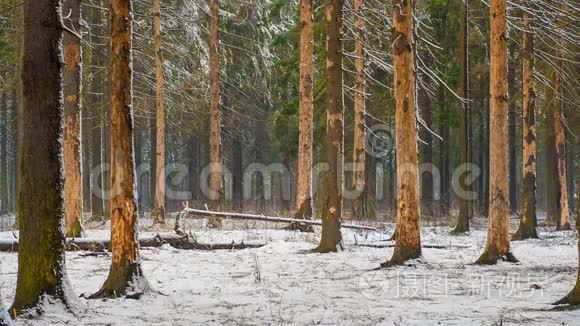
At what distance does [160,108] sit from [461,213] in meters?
10.2

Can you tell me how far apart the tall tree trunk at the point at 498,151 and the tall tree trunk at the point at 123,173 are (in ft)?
20.8

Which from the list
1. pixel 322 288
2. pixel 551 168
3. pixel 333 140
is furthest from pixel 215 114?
pixel 551 168

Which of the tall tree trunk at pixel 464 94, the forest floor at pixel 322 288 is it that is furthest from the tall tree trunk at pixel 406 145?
the tall tree trunk at pixel 464 94

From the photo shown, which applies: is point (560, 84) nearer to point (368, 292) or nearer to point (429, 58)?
point (429, 58)

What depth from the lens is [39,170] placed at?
5984 millimetres

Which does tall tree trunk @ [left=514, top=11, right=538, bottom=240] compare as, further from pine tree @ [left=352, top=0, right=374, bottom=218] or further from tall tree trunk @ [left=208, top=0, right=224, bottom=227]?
tall tree trunk @ [left=208, top=0, right=224, bottom=227]

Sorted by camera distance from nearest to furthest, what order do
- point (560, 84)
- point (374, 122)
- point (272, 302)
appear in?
point (272, 302)
point (560, 84)
point (374, 122)

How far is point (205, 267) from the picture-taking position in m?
10.1

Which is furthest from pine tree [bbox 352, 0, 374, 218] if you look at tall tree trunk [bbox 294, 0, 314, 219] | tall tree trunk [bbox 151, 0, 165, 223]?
tall tree trunk [bbox 151, 0, 165, 223]

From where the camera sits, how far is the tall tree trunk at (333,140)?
39.6ft

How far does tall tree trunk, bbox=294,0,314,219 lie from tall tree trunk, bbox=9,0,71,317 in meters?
10.1

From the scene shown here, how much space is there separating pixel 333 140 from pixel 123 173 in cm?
585

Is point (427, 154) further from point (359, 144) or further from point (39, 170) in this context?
point (39, 170)

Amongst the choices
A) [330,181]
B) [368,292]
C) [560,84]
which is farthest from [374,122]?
[368,292]
